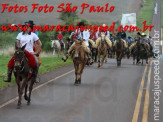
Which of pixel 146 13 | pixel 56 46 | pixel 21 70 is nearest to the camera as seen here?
pixel 21 70

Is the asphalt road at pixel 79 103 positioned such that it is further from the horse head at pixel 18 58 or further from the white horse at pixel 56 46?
the white horse at pixel 56 46

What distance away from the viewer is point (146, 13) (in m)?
146

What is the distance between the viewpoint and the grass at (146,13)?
12875 cm

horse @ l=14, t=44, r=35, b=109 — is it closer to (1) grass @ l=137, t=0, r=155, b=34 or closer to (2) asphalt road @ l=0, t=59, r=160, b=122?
(2) asphalt road @ l=0, t=59, r=160, b=122

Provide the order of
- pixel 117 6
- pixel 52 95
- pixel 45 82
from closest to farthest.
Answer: pixel 52 95, pixel 45 82, pixel 117 6

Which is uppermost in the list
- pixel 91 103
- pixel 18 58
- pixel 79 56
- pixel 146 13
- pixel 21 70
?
pixel 146 13

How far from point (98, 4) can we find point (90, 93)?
301 feet

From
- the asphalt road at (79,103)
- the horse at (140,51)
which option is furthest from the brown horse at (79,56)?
the horse at (140,51)

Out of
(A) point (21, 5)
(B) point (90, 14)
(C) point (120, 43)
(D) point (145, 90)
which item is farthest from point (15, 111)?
(B) point (90, 14)

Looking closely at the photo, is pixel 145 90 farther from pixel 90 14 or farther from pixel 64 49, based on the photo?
pixel 90 14

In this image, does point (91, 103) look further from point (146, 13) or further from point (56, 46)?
point (146, 13)

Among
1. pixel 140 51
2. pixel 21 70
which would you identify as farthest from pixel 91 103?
pixel 140 51

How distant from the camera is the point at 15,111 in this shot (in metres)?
12.6

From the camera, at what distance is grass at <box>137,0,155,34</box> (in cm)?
12875
